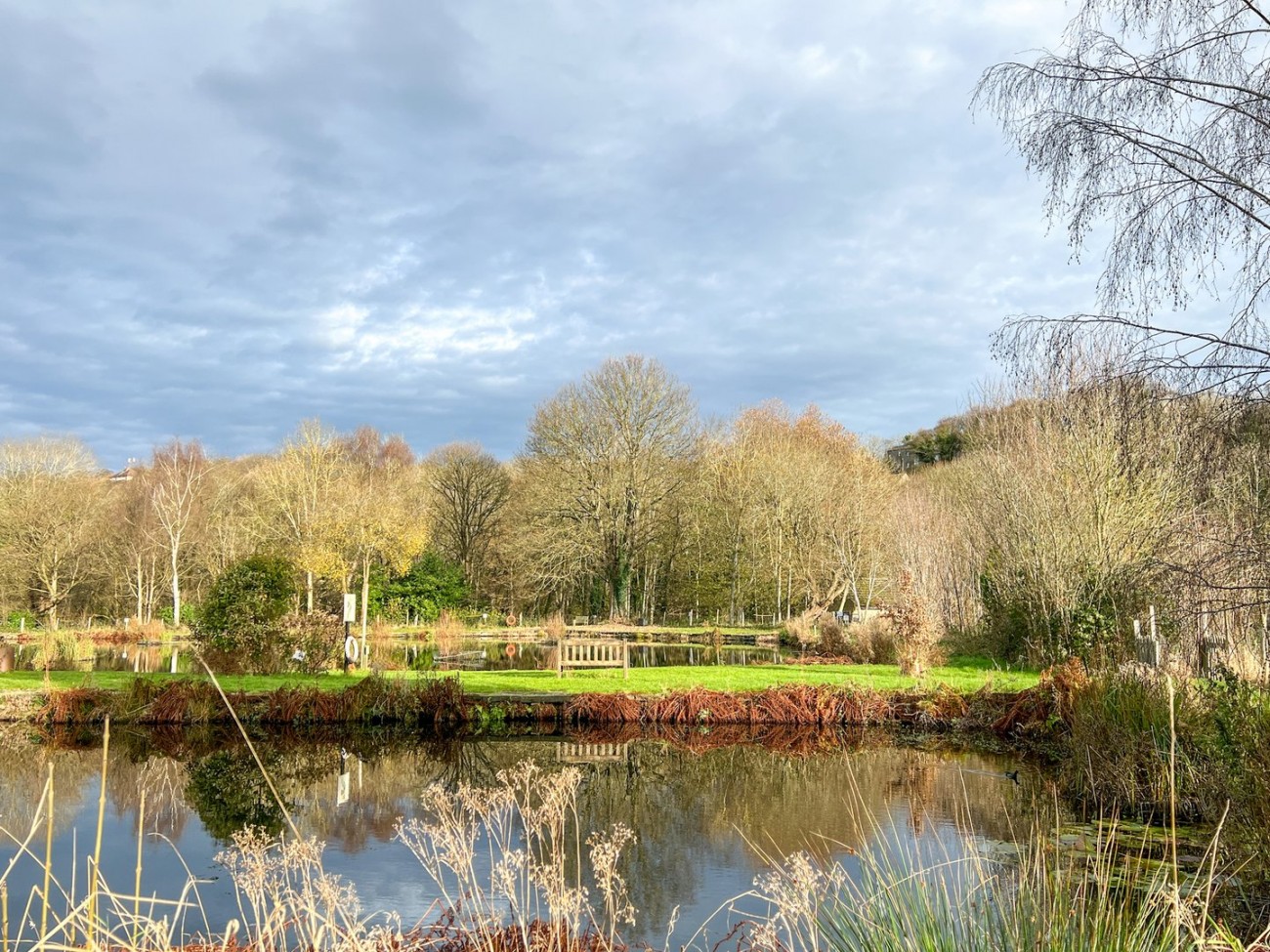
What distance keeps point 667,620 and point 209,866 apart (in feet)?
109

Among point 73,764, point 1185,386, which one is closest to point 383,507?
point 73,764

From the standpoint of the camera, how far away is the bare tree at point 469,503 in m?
42.6

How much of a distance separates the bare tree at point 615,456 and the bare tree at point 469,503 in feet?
28.2

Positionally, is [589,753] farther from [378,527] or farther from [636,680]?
[378,527]

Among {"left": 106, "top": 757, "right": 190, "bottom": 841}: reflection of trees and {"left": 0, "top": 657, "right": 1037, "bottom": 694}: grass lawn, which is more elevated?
{"left": 0, "top": 657, "right": 1037, "bottom": 694}: grass lawn

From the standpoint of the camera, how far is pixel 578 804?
905cm

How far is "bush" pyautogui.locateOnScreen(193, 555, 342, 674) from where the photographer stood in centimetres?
1662

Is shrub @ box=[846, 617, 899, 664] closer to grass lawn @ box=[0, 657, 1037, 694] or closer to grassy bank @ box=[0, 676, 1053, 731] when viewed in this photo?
grass lawn @ box=[0, 657, 1037, 694]

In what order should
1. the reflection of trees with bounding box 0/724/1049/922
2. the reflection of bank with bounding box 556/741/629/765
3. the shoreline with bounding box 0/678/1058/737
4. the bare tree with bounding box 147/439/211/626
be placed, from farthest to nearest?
the bare tree with bounding box 147/439/211/626 < the shoreline with bounding box 0/678/1058/737 < the reflection of bank with bounding box 556/741/629/765 < the reflection of trees with bounding box 0/724/1049/922

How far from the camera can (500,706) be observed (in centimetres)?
1457

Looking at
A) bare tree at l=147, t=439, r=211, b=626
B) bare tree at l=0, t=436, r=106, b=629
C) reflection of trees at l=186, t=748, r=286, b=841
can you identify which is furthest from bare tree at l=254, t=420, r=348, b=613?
reflection of trees at l=186, t=748, r=286, b=841

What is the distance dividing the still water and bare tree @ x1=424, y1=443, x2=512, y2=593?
95.5 ft

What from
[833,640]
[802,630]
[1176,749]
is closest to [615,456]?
[802,630]

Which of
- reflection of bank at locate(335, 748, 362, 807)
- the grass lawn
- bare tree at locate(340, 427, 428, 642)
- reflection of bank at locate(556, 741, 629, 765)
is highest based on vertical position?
bare tree at locate(340, 427, 428, 642)
